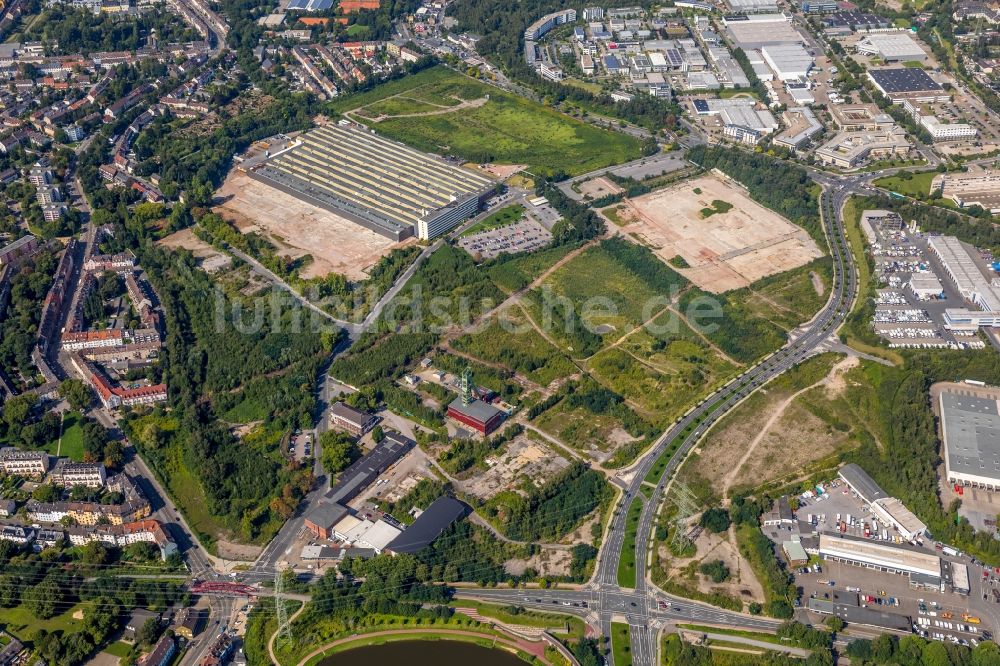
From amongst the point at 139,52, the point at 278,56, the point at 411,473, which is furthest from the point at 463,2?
the point at 411,473

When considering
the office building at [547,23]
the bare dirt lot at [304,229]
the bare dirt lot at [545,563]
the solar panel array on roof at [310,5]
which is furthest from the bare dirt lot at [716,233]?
the solar panel array on roof at [310,5]

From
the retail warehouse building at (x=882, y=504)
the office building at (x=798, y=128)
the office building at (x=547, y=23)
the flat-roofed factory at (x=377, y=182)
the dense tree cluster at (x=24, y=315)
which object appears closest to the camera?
the retail warehouse building at (x=882, y=504)

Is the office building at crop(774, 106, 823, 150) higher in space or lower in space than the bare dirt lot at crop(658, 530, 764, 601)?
higher

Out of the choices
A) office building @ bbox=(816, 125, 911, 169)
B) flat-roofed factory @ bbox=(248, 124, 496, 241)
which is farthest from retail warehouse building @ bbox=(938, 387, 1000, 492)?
flat-roofed factory @ bbox=(248, 124, 496, 241)

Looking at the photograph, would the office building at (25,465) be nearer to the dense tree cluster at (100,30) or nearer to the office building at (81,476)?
the office building at (81,476)

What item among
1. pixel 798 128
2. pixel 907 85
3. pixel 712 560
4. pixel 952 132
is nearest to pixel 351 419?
pixel 712 560

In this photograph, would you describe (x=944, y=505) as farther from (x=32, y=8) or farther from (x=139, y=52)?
(x=32, y=8)

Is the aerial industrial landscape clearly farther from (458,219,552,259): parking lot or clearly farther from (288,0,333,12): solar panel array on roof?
(288,0,333,12): solar panel array on roof
